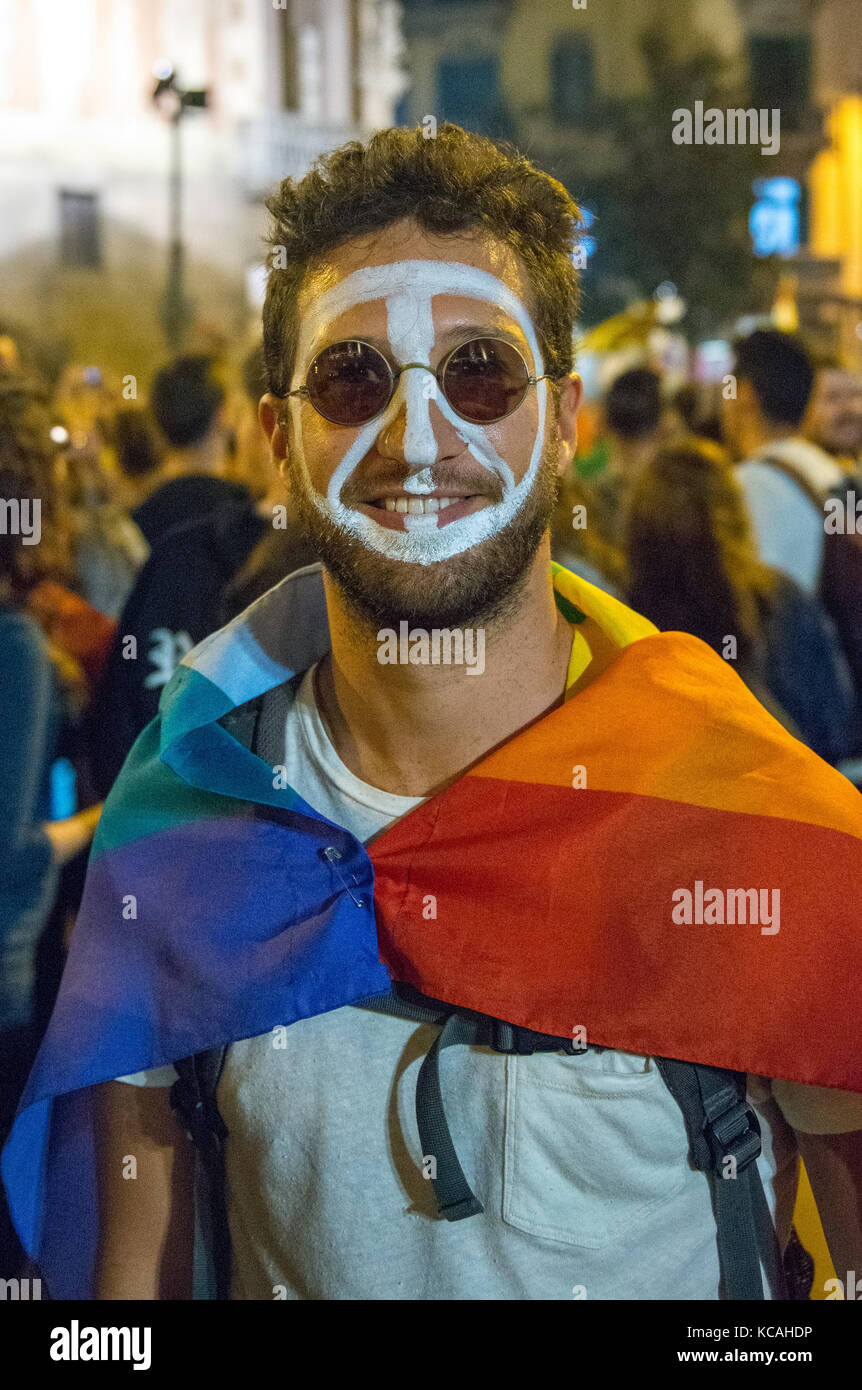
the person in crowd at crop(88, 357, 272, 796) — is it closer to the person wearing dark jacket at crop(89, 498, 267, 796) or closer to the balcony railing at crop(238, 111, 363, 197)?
the person wearing dark jacket at crop(89, 498, 267, 796)

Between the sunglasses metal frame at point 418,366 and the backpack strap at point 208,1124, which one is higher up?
the sunglasses metal frame at point 418,366

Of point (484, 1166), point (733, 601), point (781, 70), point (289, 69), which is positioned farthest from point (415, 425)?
point (289, 69)

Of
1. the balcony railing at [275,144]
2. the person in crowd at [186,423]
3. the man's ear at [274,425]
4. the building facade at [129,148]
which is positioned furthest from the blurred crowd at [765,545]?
the balcony railing at [275,144]

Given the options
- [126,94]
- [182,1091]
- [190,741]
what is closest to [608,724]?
[190,741]

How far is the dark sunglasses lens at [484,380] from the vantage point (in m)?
1.87

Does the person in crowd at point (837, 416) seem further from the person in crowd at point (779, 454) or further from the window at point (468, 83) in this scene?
the window at point (468, 83)

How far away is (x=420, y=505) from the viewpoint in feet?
6.07

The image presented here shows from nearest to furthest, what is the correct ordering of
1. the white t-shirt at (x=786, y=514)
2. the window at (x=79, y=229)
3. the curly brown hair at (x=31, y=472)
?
1. the curly brown hair at (x=31, y=472)
2. the white t-shirt at (x=786, y=514)
3. the window at (x=79, y=229)

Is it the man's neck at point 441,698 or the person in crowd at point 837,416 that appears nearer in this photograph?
the man's neck at point 441,698

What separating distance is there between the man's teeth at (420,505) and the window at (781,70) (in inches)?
937

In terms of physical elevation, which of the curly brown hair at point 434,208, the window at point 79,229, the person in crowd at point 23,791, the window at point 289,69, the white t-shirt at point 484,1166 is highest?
the window at point 289,69

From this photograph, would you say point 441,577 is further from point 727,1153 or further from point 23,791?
point 23,791

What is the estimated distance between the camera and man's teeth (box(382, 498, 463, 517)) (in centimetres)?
185
